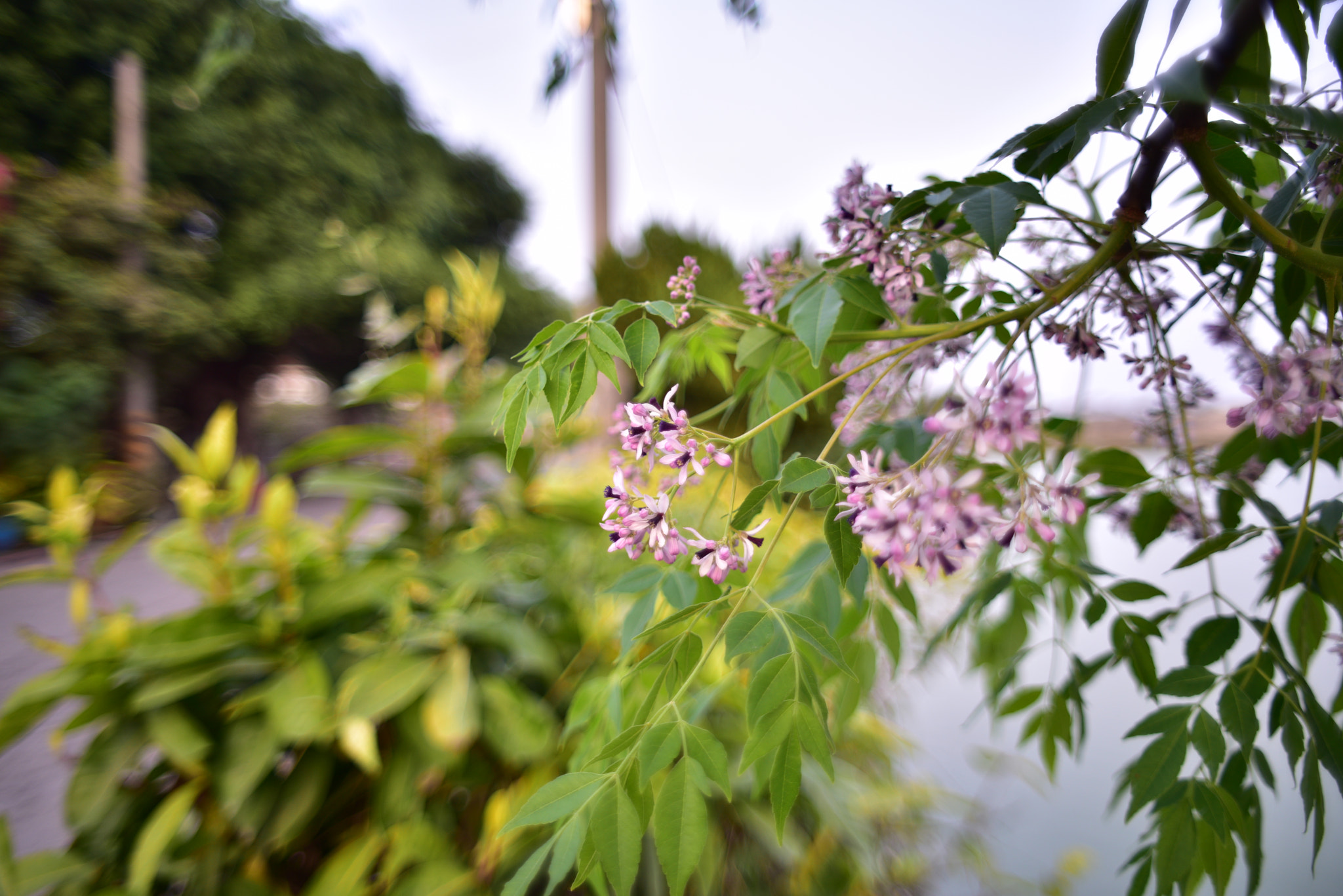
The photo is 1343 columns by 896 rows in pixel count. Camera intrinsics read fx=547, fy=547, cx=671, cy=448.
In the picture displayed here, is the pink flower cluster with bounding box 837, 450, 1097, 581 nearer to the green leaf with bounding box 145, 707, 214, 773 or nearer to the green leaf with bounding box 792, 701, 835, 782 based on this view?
the green leaf with bounding box 792, 701, 835, 782

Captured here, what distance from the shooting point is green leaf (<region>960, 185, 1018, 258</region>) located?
0.18 m

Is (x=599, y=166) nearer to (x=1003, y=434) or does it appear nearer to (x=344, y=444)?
(x=344, y=444)

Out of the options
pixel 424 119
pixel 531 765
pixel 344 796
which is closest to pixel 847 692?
pixel 531 765

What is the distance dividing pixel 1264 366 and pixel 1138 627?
164 millimetres

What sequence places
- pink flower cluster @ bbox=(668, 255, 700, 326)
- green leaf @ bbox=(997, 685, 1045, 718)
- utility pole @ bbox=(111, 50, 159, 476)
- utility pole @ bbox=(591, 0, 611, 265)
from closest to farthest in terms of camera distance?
pink flower cluster @ bbox=(668, 255, 700, 326), green leaf @ bbox=(997, 685, 1045, 718), utility pole @ bbox=(111, 50, 159, 476), utility pole @ bbox=(591, 0, 611, 265)

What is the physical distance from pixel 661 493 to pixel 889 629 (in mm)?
190

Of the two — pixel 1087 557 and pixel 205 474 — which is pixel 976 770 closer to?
pixel 1087 557

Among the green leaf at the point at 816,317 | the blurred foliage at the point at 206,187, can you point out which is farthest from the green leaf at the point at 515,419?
the blurred foliage at the point at 206,187

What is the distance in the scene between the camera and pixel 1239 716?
236 millimetres

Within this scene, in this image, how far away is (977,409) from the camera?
0.17 meters

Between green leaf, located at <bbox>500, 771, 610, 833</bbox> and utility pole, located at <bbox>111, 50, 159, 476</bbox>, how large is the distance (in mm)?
961

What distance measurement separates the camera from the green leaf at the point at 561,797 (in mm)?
199

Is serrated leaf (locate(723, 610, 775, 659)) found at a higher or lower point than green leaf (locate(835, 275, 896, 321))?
lower

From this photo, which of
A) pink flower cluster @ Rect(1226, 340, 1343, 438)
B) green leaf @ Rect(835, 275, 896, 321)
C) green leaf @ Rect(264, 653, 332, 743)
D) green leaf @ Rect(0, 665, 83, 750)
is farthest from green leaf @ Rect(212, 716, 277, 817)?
pink flower cluster @ Rect(1226, 340, 1343, 438)
